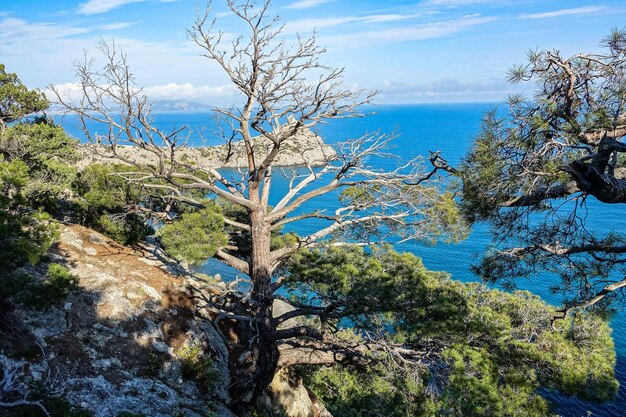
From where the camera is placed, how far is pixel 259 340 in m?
8.69

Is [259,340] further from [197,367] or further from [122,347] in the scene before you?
[122,347]

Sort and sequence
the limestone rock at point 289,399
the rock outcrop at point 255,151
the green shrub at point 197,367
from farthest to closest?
the limestone rock at point 289,399 < the rock outcrop at point 255,151 < the green shrub at point 197,367

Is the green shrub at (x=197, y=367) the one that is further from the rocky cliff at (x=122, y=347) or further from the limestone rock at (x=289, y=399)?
the limestone rock at (x=289, y=399)

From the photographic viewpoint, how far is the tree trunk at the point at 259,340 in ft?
28.5

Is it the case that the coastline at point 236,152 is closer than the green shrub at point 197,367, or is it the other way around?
the green shrub at point 197,367

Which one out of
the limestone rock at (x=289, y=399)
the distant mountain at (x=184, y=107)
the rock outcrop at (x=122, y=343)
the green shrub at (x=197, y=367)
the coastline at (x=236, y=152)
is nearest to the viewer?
the rock outcrop at (x=122, y=343)

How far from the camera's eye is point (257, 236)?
9.30m

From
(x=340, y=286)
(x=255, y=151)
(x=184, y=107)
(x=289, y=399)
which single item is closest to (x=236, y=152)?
(x=255, y=151)

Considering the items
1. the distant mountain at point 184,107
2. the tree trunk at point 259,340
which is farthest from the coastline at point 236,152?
the tree trunk at point 259,340

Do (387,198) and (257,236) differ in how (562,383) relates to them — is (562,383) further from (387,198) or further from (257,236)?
(257,236)

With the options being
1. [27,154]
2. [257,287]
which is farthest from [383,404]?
[27,154]

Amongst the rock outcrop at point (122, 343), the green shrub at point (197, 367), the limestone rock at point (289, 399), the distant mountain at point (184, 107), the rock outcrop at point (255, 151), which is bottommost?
the limestone rock at point (289, 399)

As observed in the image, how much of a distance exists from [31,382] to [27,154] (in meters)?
7.84

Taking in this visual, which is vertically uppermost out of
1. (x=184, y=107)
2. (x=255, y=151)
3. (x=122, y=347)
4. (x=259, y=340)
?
(x=184, y=107)
